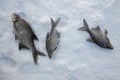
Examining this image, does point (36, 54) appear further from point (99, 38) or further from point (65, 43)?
point (99, 38)

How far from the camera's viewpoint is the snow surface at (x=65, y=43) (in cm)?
443

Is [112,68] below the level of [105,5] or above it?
below

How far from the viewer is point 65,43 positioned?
15.5ft

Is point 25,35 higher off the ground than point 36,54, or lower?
higher

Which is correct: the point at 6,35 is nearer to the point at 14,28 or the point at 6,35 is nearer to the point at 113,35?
the point at 14,28

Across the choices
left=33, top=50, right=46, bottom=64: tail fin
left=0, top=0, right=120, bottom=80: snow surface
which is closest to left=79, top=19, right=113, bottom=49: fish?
left=0, top=0, right=120, bottom=80: snow surface

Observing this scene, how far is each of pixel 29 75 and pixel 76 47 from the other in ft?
2.55

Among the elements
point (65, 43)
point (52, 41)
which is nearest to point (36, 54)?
point (52, 41)

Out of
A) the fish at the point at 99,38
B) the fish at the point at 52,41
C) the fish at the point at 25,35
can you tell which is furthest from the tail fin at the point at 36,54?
the fish at the point at 99,38

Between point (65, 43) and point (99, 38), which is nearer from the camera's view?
point (99, 38)

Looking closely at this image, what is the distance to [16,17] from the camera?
4.70 m

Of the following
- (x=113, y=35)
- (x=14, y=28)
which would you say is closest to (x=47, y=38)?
(x=14, y=28)

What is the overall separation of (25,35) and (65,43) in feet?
1.91

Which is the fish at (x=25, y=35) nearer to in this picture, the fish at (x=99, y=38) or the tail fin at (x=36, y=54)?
the tail fin at (x=36, y=54)
